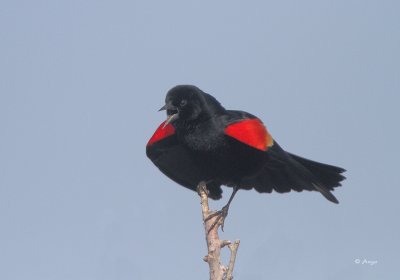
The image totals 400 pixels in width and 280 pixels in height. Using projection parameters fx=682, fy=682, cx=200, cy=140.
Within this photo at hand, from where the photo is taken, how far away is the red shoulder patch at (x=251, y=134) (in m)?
5.74

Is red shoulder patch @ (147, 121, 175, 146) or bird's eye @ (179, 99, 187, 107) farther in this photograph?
red shoulder patch @ (147, 121, 175, 146)

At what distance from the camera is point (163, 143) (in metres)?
6.51

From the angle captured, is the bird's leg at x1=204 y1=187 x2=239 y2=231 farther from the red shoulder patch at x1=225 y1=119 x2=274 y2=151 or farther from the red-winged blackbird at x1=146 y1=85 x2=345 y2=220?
the red shoulder patch at x1=225 y1=119 x2=274 y2=151

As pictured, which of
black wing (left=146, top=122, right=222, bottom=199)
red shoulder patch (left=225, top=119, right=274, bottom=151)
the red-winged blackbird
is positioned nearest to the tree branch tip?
the red-winged blackbird

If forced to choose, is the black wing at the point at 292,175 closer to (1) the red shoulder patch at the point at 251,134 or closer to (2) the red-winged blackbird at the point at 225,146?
(2) the red-winged blackbird at the point at 225,146

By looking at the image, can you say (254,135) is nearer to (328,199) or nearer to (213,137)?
(213,137)

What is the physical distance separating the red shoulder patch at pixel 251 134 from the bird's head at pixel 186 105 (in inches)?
10.8

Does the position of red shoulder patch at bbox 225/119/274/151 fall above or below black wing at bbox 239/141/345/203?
above

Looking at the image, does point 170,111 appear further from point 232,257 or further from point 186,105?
point 232,257

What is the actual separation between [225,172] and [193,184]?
2.04 feet

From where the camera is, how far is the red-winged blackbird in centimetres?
586

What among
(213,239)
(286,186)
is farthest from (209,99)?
(213,239)

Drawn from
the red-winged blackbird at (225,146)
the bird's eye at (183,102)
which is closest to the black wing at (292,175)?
the red-winged blackbird at (225,146)

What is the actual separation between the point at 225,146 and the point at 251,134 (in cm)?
27
